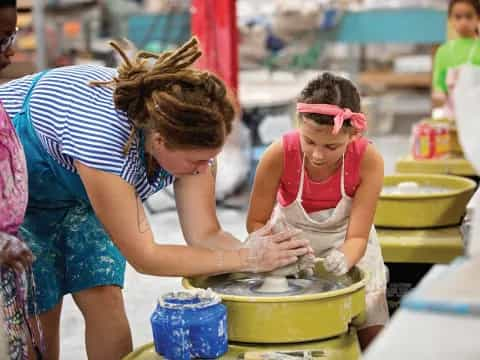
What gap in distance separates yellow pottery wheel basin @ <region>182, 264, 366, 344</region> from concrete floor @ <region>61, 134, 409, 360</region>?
121 centimetres

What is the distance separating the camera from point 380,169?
2174 millimetres

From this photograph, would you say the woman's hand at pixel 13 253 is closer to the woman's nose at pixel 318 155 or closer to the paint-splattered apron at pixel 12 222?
the paint-splattered apron at pixel 12 222

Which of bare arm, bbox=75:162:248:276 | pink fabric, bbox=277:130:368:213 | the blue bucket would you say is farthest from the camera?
pink fabric, bbox=277:130:368:213

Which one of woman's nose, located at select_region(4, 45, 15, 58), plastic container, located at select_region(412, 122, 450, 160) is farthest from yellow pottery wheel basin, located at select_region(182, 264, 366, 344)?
plastic container, located at select_region(412, 122, 450, 160)

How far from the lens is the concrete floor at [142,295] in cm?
282

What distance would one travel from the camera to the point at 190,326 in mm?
1514

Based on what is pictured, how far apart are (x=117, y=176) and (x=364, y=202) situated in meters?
0.75

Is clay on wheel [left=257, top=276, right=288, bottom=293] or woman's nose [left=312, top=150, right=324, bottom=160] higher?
woman's nose [left=312, top=150, right=324, bottom=160]

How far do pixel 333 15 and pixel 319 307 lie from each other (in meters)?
5.57

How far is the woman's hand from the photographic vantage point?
5.03ft

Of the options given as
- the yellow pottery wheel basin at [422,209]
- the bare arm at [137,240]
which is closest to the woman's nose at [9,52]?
the bare arm at [137,240]

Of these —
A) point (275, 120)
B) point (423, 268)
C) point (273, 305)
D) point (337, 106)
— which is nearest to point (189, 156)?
point (273, 305)

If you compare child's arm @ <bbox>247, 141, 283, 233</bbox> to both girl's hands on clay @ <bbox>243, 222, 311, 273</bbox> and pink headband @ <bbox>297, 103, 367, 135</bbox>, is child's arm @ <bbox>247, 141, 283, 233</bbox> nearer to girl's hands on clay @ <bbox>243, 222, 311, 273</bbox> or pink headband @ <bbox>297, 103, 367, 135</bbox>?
pink headband @ <bbox>297, 103, 367, 135</bbox>

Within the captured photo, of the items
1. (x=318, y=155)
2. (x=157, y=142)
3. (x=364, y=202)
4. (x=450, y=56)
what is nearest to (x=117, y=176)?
(x=157, y=142)
